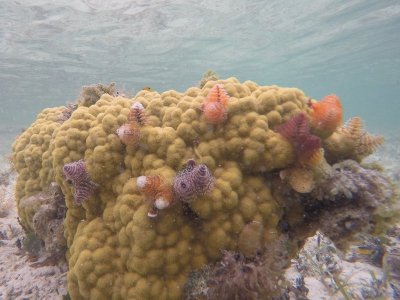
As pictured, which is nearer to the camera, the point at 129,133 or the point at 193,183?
the point at 193,183

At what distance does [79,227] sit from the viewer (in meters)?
3.67

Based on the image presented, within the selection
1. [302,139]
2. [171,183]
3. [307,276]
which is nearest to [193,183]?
[171,183]

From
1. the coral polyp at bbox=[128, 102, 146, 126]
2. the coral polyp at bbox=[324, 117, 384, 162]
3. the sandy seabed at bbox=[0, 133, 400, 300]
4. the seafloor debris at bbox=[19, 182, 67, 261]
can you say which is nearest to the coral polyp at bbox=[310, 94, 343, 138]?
the coral polyp at bbox=[324, 117, 384, 162]

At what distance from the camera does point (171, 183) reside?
3059 mm

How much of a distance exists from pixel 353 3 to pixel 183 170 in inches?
1047

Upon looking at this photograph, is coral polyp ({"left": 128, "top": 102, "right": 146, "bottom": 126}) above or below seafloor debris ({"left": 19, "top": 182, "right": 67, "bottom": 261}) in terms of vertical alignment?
above

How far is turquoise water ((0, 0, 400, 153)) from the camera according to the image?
21.1 m

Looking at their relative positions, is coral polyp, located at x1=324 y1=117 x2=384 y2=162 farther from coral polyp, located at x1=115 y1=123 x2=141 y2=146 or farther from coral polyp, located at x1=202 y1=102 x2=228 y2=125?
coral polyp, located at x1=115 y1=123 x2=141 y2=146

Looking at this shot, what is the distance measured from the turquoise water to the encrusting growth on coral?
1854 cm

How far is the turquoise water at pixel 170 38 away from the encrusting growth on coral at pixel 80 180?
60.8 ft

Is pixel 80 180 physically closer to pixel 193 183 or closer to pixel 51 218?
pixel 51 218

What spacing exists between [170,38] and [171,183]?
1027 inches

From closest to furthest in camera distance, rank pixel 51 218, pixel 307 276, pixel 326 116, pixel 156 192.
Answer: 1. pixel 156 192
2. pixel 326 116
3. pixel 51 218
4. pixel 307 276

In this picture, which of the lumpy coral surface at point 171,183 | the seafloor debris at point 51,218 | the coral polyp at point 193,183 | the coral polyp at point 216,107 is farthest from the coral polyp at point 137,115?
the seafloor debris at point 51,218
